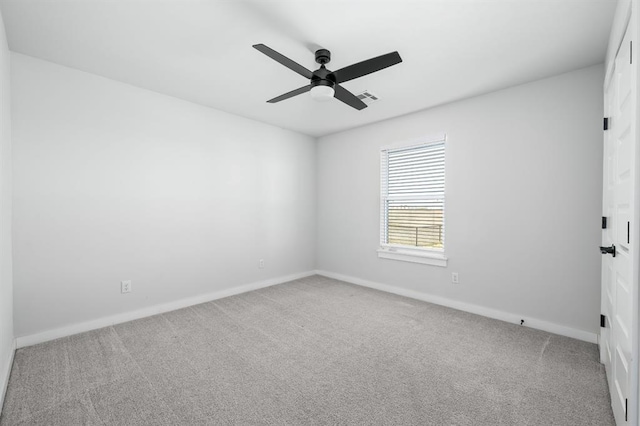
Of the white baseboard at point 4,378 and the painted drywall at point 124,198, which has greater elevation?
the painted drywall at point 124,198

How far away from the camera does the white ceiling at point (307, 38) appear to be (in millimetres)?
1916

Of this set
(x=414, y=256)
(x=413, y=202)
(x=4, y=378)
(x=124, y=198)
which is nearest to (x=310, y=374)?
(x=4, y=378)

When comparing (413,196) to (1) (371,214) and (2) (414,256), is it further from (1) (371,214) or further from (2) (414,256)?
(2) (414,256)

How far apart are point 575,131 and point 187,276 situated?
14.9ft

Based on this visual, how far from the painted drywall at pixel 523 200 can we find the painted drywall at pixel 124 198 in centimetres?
227

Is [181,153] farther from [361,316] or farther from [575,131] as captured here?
[575,131]

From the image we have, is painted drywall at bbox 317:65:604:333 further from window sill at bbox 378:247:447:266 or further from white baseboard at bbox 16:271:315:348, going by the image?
white baseboard at bbox 16:271:315:348

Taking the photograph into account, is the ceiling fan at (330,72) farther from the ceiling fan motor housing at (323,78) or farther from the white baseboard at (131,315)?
the white baseboard at (131,315)

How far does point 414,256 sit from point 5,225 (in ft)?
13.6

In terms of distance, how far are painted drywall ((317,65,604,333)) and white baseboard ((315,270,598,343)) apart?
4cm

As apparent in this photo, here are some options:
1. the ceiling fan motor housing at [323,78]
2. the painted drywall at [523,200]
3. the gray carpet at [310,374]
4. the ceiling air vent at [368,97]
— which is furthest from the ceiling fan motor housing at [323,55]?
the gray carpet at [310,374]

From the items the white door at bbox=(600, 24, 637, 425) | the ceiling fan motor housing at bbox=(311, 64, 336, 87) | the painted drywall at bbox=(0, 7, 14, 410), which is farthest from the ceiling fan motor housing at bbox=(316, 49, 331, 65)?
the painted drywall at bbox=(0, 7, 14, 410)

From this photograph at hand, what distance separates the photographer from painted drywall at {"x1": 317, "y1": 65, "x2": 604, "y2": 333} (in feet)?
8.70

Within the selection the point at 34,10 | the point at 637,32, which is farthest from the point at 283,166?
the point at 637,32
